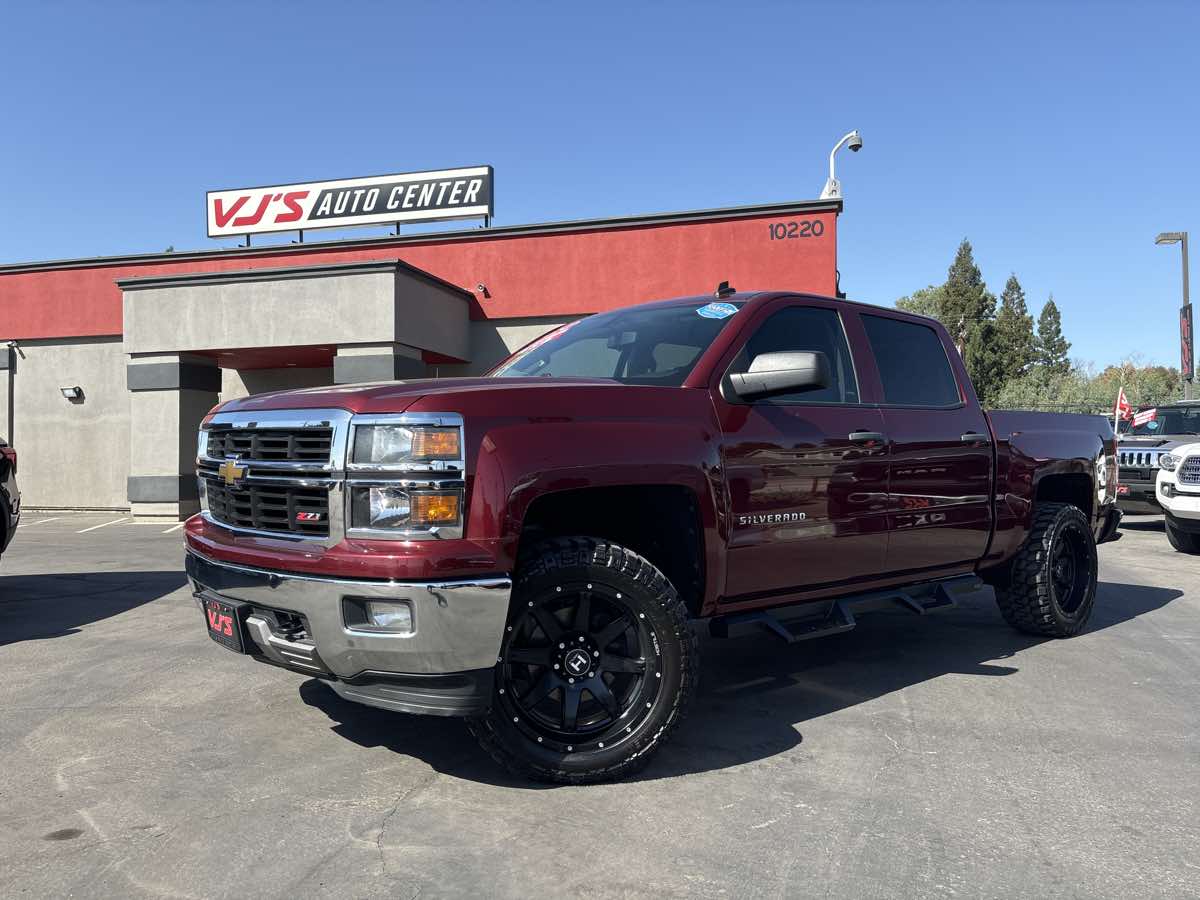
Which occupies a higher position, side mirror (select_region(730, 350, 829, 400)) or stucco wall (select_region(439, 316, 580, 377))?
stucco wall (select_region(439, 316, 580, 377))

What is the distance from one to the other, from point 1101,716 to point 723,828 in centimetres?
235

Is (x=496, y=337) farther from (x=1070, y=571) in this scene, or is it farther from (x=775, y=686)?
(x=775, y=686)

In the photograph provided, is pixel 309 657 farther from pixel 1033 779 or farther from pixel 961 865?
pixel 1033 779

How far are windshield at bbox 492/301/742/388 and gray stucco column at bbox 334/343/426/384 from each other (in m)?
10.3

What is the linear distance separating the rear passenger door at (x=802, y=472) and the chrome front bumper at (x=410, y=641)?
122 centimetres

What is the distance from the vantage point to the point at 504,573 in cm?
309

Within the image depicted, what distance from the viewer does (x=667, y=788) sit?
3.34m

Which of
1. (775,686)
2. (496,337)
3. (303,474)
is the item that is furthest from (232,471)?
(496,337)

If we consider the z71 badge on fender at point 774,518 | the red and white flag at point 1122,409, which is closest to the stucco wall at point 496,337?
the red and white flag at point 1122,409

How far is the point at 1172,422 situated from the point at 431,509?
1452cm

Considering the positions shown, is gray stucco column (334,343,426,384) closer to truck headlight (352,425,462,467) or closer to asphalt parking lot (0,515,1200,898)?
asphalt parking lot (0,515,1200,898)

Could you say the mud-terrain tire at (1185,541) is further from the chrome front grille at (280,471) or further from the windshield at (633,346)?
the chrome front grille at (280,471)

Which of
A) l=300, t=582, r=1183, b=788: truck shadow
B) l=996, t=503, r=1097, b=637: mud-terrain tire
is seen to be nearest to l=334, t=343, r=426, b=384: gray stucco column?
l=300, t=582, r=1183, b=788: truck shadow

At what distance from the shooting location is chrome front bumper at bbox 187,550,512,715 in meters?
2.98
